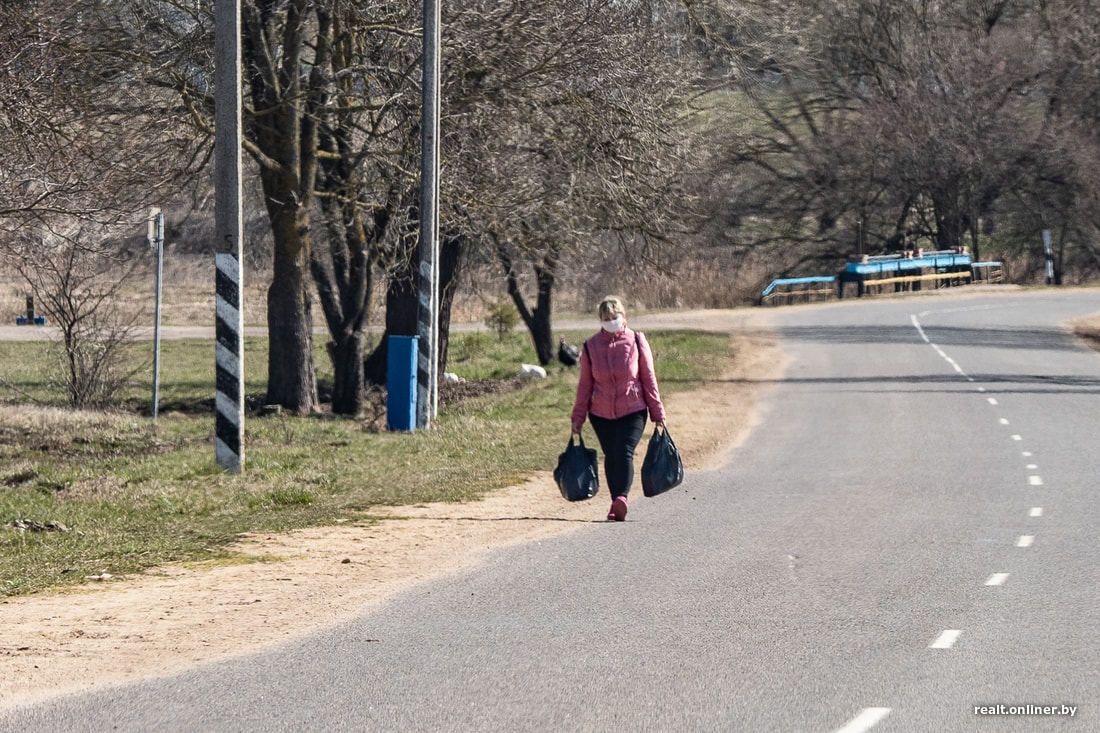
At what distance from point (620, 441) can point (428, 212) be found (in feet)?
29.4

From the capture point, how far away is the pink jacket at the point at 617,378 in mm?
11328

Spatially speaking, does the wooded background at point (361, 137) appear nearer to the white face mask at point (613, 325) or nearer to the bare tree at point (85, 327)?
the bare tree at point (85, 327)

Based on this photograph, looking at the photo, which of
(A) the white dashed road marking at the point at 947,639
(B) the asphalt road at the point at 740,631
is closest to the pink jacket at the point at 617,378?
(B) the asphalt road at the point at 740,631

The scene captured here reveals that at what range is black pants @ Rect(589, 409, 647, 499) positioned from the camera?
11492 mm

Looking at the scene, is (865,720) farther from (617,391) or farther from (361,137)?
(361,137)

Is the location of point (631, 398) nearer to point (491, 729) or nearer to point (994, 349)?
point (491, 729)

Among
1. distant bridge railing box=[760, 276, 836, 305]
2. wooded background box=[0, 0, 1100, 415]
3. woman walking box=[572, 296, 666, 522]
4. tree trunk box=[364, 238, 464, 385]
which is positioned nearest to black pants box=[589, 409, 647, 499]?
woman walking box=[572, 296, 666, 522]

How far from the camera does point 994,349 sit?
3438 cm

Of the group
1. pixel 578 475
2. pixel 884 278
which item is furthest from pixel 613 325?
pixel 884 278

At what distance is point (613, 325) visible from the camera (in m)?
11.2

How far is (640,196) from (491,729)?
1968 cm

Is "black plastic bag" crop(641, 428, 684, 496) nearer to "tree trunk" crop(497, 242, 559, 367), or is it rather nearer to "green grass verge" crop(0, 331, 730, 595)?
"green grass verge" crop(0, 331, 730, 595)

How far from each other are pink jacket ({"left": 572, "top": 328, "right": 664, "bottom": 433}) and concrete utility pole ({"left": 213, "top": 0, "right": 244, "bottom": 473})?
417 centimetres

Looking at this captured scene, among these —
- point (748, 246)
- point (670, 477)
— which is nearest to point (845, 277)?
point (748, 246)
